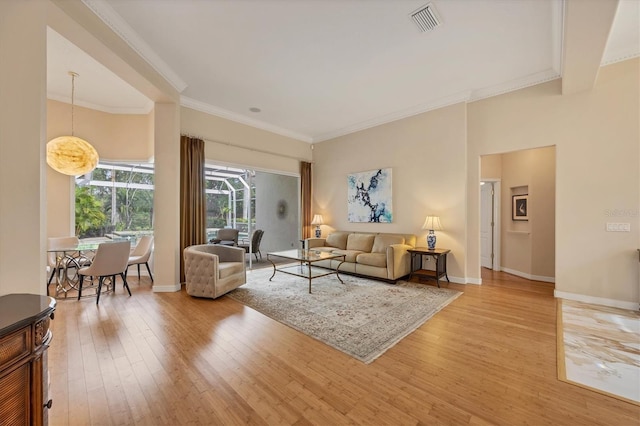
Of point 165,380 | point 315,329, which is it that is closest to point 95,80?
point 165,380

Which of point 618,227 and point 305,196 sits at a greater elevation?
point 305,196

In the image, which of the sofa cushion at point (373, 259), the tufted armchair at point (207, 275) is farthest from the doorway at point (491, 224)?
the tufted armchair at point (207, 275)

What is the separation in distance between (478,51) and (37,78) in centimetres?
465

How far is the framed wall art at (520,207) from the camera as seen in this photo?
18.1 feet

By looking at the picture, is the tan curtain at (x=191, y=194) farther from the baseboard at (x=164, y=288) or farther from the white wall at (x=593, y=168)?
the white wall at (x=593, y=168)

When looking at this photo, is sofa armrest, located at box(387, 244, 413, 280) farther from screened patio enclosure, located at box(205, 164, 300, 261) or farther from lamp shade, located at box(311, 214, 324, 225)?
screened patio enclosure, located at box(205, 164, 300, 261)

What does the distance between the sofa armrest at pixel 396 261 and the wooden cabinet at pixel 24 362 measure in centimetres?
438

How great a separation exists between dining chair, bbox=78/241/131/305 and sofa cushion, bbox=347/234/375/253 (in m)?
4.21

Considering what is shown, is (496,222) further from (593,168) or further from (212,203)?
(212,203)

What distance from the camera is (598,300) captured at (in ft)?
12.2

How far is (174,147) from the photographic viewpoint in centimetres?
446

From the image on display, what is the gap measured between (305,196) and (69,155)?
4.73 m

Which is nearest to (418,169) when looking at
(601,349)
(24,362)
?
(601,349)

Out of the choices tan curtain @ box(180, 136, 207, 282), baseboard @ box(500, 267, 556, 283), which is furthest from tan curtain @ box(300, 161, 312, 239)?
baseboard @ box(500, 267, 556, 283)
